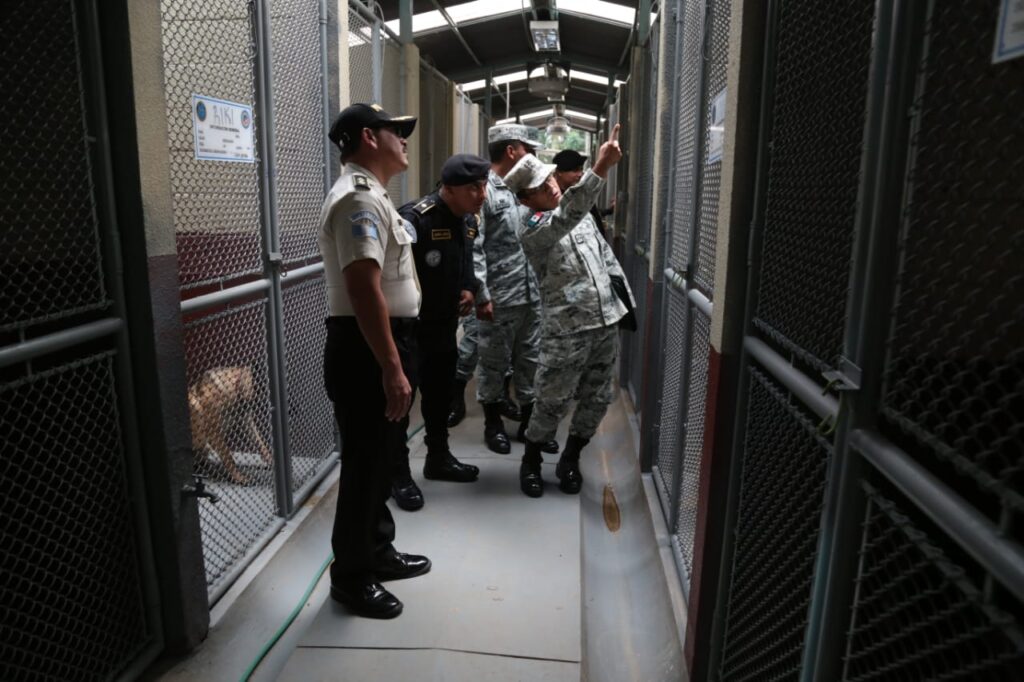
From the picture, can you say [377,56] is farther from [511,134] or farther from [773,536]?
[773,536]

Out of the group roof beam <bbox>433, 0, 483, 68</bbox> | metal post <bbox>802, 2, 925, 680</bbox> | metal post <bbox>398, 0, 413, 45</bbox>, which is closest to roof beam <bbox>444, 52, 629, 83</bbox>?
roof beam <bbox>433, 0, 483, 68</bbox>

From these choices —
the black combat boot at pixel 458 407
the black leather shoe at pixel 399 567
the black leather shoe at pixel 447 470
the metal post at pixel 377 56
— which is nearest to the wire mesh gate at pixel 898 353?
the black leather shoe at pixel 399 567

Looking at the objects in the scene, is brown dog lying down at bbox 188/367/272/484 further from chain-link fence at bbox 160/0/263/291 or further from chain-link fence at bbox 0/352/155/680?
chain-link fence at bbox 0/352/155/680

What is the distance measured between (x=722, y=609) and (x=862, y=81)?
148 cm

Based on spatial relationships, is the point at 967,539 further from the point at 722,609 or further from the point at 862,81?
the point at 722,609

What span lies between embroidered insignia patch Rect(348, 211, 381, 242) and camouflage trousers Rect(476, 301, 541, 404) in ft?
6.88

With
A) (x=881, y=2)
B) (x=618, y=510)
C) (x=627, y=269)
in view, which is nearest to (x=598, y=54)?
(x=627, y=269)

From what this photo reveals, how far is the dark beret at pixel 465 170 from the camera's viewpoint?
3266 mm

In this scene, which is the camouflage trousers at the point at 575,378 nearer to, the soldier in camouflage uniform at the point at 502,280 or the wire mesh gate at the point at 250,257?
the soldier in camouflage uniform at the point at 502,280

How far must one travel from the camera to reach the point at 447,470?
3852 mm

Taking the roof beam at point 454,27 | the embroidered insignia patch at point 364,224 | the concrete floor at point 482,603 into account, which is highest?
the roof beam at point 454,27

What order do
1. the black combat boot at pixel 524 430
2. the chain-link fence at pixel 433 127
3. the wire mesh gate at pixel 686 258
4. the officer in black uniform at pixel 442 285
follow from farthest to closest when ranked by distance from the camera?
the chain-link fence at pixel 433 127 → the black combat boot at pixel 524 430 → the officer in black uniform at pixel 442 285 → the wire mesh gate at pixel 686 258

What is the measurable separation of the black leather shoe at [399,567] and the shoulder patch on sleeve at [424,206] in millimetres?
1585

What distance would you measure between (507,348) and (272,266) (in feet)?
5.36
